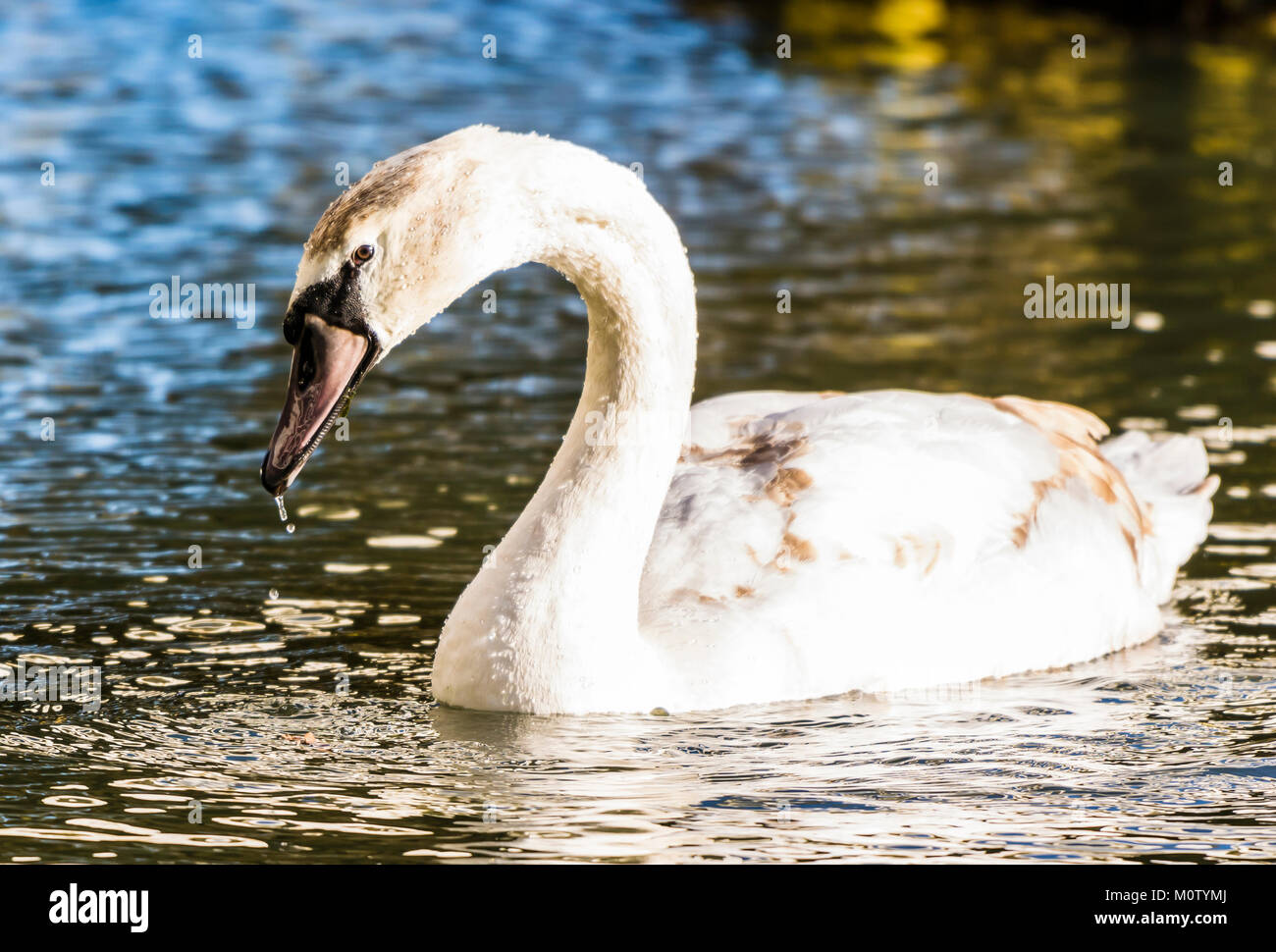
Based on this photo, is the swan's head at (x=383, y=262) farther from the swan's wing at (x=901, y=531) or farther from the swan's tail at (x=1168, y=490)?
the swan's tail at (x=1168, y=490)

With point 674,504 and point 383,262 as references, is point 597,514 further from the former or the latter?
point 383,262

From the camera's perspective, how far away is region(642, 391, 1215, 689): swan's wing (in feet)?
27.3

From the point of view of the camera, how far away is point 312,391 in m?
7.34

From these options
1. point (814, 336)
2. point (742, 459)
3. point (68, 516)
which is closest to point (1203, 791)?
point (742, 459)

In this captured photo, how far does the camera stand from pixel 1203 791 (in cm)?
752

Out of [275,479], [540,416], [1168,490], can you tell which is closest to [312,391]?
[275,479]

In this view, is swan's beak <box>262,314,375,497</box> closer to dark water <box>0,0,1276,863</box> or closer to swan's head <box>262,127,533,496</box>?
swan's head <box>262,127,533,496</box>

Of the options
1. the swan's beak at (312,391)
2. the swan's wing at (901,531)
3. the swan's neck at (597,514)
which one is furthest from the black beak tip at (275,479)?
the swan's wing at (901,531)

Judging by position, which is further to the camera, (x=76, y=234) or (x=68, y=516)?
(x=76, y=234)

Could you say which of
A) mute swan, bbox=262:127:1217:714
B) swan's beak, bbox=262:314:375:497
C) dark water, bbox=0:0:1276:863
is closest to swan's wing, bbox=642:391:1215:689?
mute swan, bbox=262:127:1217:714

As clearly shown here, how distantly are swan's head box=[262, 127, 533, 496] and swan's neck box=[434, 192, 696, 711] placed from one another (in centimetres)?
39

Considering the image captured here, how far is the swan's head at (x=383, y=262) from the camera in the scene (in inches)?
284

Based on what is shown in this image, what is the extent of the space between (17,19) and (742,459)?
28.4m
